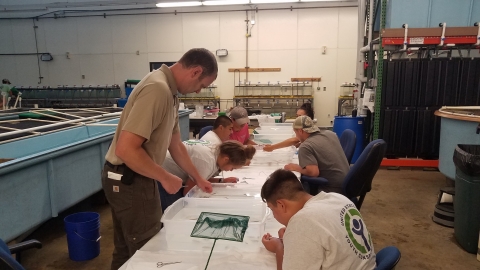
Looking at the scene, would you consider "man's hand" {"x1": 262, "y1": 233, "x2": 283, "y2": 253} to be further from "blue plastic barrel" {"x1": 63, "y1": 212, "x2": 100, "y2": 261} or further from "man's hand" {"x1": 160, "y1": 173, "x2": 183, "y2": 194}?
"blue plastic barrel" {"x1": 63, "y1": 212, "x2": 100, "y2": 261}

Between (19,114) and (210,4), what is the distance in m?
5.18

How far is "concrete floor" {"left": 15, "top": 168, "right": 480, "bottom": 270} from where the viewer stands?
2.55m

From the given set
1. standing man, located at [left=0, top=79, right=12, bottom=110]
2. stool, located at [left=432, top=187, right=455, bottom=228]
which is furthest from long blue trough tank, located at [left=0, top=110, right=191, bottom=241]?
standing man, located at [left=0, top=79, right=12, bottom=110]

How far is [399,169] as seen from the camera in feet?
16.7

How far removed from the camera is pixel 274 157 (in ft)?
9.66

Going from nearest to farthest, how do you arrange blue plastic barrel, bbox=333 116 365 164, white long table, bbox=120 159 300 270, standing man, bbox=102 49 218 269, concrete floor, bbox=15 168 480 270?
white long table, bbox=120 159 300 270 < standing man, bbox=102 49 218 269 < concrete floor, bbox=15 168 480 270 < blue plastic barrel, bbox=333 116 365 164

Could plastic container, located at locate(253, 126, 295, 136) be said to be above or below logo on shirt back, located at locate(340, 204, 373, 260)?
below

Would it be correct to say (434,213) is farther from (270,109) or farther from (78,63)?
(78,63)

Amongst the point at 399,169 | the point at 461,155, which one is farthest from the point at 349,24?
the point at 461,155

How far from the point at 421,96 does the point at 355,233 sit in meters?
4.50

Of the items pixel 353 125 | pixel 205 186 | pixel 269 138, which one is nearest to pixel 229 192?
pixel 205 186

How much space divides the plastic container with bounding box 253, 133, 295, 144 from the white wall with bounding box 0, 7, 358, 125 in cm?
470

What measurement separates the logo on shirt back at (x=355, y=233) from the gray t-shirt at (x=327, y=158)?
127cm

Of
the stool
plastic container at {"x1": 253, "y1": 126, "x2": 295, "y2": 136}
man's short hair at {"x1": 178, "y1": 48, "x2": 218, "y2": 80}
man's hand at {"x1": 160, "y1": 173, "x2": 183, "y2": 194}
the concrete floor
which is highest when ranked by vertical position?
man's short hair at {"x1": 178, "y1": 48, "x2": 218, "y2": 80}
